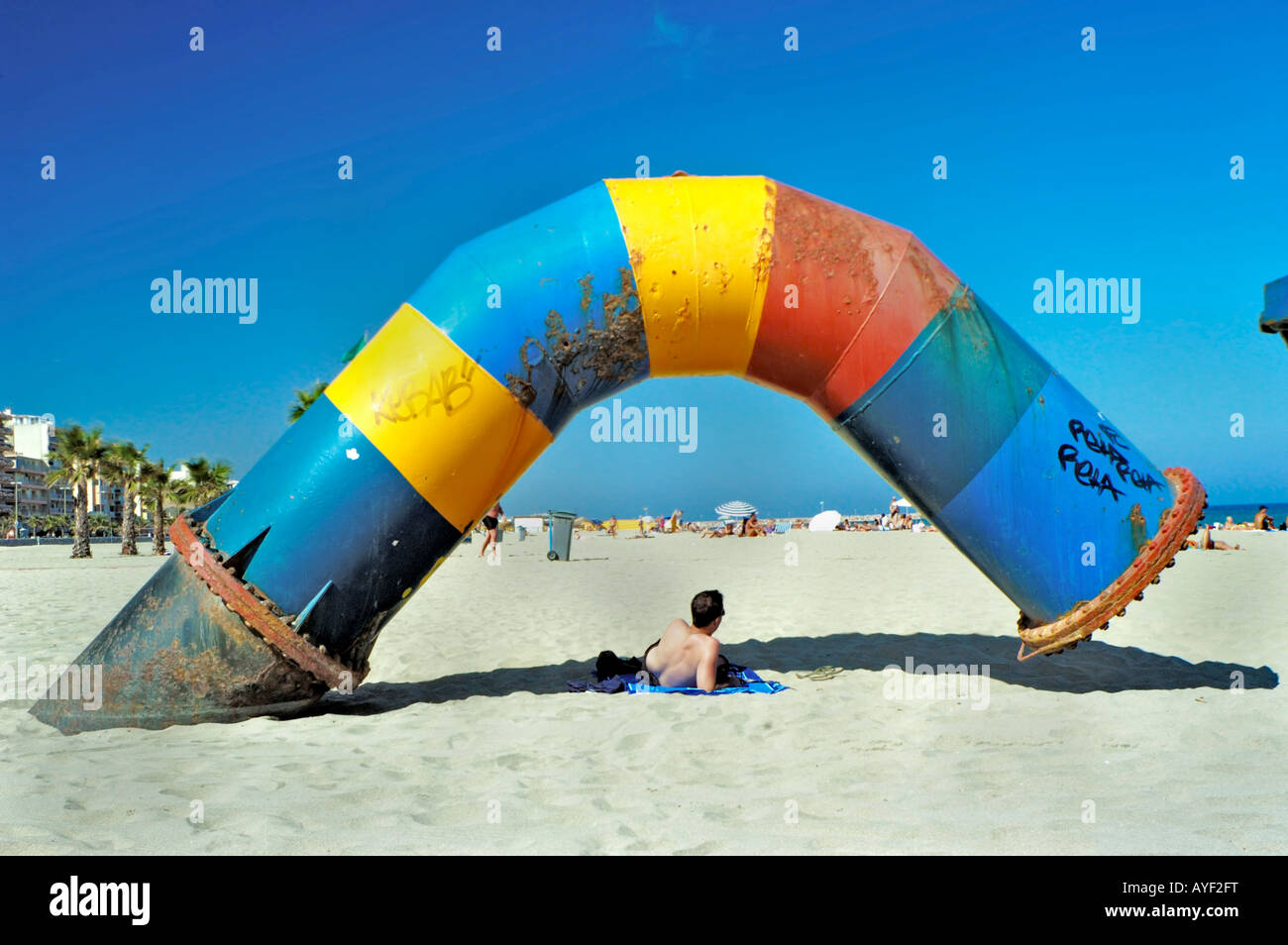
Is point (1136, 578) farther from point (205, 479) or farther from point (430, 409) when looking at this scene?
point (205, 479)

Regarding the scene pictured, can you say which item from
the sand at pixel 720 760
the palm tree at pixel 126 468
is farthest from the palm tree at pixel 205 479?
the sand at pixel 720 760

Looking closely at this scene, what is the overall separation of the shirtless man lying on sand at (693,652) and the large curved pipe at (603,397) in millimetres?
1381

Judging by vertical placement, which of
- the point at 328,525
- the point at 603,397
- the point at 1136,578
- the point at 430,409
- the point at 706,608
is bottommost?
the point at 706,608

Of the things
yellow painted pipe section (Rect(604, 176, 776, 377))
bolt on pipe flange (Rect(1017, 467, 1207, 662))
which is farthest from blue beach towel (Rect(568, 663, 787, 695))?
yellow painted pipe section (Rect(604, 176, 776, 377))

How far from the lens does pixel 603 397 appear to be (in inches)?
221

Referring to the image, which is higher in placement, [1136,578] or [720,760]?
[1136,578]

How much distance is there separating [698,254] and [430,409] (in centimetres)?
166

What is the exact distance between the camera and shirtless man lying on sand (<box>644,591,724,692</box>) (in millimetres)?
5777

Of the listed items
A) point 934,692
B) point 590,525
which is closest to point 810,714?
point 934,692

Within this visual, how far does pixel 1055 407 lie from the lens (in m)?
5.48

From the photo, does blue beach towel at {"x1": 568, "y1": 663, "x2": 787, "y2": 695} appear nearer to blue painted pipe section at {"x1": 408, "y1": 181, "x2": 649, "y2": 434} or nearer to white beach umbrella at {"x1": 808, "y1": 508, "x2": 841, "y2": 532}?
blue painted pipe section at {"x1": 408, "y1": 181, "x2": 649, "y2": 434}

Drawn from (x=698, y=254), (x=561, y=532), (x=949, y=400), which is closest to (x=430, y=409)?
(x=698, y=254)
